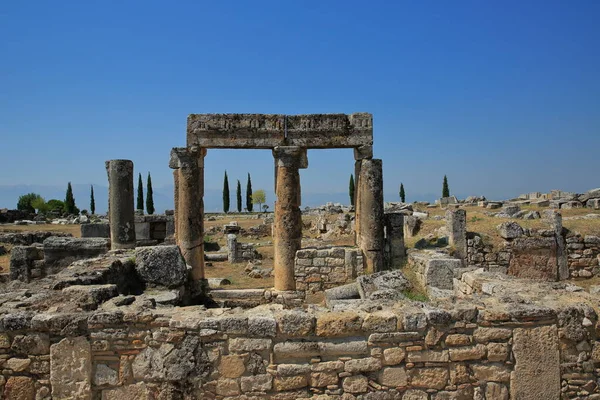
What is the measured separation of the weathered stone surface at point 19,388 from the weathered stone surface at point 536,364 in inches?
210

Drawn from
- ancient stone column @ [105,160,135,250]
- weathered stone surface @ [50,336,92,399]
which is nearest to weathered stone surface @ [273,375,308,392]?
weathered stone surface @ [50,336,92,399]

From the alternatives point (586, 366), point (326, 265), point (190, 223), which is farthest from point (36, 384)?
point (326, 265)

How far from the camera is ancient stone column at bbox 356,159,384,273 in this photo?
1174cm

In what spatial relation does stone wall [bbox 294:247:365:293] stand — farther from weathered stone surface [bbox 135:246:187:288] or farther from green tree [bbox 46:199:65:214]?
green tree [bbox 46:199:65:214]

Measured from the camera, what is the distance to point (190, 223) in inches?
456

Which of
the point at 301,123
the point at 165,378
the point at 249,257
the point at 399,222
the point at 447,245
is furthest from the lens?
the point at 249,257

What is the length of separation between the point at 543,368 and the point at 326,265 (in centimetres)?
721

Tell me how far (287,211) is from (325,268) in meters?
1.89

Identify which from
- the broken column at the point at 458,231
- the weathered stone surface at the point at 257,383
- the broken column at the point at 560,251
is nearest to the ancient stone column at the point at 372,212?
the broken column at the point at 458,231

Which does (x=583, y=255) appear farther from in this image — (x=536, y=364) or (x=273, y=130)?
(x=536, y=364)

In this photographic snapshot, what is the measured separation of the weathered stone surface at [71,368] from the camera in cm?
466

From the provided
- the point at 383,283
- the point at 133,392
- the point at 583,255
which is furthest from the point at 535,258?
the point at 133,392

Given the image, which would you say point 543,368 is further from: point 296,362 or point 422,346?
point 296,362

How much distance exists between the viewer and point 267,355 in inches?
184
